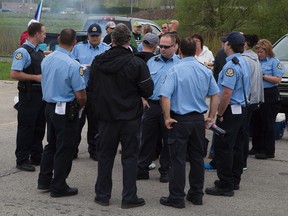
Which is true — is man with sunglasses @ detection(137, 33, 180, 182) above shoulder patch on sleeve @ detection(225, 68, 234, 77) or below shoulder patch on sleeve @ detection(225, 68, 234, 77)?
below

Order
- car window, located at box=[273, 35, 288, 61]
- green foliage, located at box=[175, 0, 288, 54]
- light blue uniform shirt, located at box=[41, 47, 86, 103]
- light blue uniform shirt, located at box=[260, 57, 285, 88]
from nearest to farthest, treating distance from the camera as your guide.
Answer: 1. light blue uniform shirt, located at box=[41, 47, 86, 103]
2. light blue uniform shirt, located at box=[260, 57, 285, 88]
3. car window, located at box=[273, 35, 288, 61]
4. green foliage, located at box=[175, 0, 288, 54]

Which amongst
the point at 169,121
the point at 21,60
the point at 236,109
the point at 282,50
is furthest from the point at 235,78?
the point at 282,50

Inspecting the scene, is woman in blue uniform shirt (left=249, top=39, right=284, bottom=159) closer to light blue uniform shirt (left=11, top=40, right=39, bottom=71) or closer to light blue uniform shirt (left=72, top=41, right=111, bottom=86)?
light blue uniform shirt (left=72, top=41, right=111, bottom=86)

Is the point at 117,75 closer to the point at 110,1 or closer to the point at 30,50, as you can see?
the point at 30,50

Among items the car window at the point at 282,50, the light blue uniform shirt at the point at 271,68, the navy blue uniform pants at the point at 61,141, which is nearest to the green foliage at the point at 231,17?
the car window at the point at 282,50

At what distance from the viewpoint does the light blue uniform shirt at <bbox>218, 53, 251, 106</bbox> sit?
6.38m

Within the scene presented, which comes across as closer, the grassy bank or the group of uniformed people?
the group of uniformed people

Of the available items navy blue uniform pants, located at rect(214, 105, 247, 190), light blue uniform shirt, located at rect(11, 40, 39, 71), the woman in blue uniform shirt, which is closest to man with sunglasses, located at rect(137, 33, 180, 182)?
navy blue uniform pants, located at rect(214, 105, 247, 190)

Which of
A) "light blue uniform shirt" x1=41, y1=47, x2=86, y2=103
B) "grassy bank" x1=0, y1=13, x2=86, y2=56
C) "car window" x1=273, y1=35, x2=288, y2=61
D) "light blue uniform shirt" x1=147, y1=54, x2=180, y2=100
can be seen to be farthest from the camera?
"grassy bank" x1=0, y1=13, x2=86, y2=56

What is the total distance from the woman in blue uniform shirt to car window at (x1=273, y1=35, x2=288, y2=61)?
2948 mm

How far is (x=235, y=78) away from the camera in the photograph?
21.0ft

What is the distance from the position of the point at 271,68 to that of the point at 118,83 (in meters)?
3.45

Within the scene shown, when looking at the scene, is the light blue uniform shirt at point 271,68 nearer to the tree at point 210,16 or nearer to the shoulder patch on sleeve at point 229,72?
the shoulder patch on sleeve at point 229,72

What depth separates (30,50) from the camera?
7.30 meters
